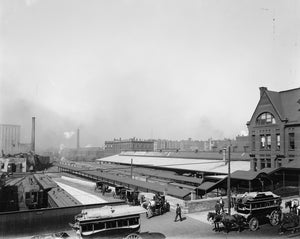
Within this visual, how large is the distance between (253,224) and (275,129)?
845 inches

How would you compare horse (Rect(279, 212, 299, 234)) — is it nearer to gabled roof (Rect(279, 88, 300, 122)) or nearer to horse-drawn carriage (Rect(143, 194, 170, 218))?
horse-drawn carriage (Rect(143, 194, 170, 218))

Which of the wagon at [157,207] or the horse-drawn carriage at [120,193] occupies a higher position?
the wagon at [157,207]

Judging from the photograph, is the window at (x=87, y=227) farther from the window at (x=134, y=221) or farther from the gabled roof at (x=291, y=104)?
the gabled roof at (x=291, y=104)

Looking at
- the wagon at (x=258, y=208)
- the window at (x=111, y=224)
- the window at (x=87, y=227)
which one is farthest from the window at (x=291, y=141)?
the window at (x=87, y=227)

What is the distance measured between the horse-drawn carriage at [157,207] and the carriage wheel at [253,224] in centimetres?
731

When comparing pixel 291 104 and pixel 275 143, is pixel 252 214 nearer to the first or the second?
pixel 275 143

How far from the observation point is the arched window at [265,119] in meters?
37.7

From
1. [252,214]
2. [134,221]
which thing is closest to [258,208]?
[252,214]

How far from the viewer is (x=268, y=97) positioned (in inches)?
1500

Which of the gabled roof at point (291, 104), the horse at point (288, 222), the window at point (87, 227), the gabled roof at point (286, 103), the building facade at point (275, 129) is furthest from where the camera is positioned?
the gabled roof at point (286, 103)

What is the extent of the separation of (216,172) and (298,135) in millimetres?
11882

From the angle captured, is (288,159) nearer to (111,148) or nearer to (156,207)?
(156,207)

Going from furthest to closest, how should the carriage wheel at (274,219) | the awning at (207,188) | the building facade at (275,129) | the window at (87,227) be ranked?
the building facade at (275,129)
the awning at (207,188)
the carriage wheel at (274,219)
the window at (87,227)

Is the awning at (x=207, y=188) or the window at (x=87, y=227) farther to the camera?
the awning at (x=207, y=188)
